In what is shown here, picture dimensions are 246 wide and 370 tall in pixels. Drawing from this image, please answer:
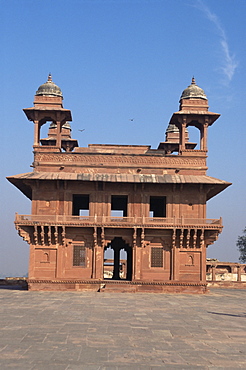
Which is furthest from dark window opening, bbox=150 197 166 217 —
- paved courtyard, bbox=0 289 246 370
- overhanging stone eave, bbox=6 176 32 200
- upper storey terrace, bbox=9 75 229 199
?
paved courtyard, bbox=0 289 246 370

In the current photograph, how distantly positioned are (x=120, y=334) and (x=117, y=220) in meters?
15.7

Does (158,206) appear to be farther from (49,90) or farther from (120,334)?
(120,334)

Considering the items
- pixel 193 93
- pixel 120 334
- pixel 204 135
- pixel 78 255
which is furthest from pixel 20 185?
pixel 120 334

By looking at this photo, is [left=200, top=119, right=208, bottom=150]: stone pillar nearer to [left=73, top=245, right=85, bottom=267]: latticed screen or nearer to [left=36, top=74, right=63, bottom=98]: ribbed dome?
[left=36, top=74, right=63, bottom=98]: ribbed dome

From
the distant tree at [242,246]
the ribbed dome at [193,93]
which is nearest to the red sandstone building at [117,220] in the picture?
the ribbed dome at [193,93]

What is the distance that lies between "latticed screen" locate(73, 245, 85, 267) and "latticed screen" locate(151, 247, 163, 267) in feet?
14.3

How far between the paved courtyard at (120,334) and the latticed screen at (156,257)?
20.5 ft

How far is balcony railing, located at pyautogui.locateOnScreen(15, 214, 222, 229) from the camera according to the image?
2928cm

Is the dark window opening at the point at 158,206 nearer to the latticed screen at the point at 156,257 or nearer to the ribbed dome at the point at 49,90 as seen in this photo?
the latticed screen at the point at 156,257

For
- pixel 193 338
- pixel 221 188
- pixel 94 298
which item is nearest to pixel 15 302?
pixel 94 298

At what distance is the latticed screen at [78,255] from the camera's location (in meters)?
29.8

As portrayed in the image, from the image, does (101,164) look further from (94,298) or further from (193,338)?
(193,338)

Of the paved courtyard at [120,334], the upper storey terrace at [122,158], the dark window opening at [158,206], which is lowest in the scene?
the paved courtyard at [120,334]

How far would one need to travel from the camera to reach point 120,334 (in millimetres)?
14258
